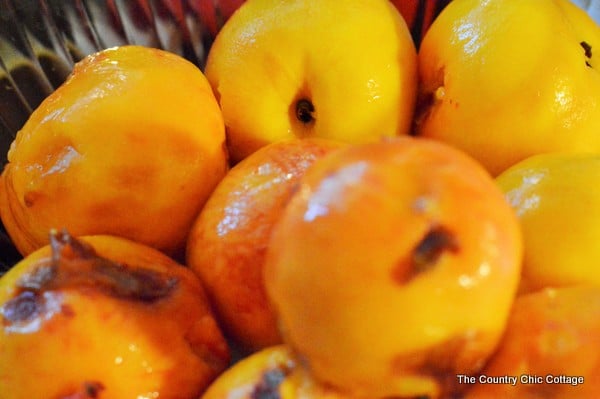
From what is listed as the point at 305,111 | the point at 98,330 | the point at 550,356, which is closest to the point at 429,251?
the point at 550,356

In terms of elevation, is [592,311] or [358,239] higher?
[358,239]

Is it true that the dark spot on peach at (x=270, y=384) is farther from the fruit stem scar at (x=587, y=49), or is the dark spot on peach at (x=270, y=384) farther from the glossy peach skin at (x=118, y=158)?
the fruit stem scar at (x=587, y=49)

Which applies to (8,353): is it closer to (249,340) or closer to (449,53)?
(249,340)

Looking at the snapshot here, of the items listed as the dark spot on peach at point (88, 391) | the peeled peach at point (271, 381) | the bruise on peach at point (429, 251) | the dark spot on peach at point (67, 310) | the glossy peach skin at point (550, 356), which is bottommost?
the glossy peach skin at point (550, 356)

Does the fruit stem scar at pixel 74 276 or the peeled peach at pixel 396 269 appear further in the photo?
the fruit stem scar at pixel 74 276

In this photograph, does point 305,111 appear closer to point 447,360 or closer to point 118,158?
point 118,158

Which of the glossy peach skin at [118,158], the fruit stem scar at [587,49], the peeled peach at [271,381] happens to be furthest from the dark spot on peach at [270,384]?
the fruit stem scar at [587,49]

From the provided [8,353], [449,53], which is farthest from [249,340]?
[449,53]
